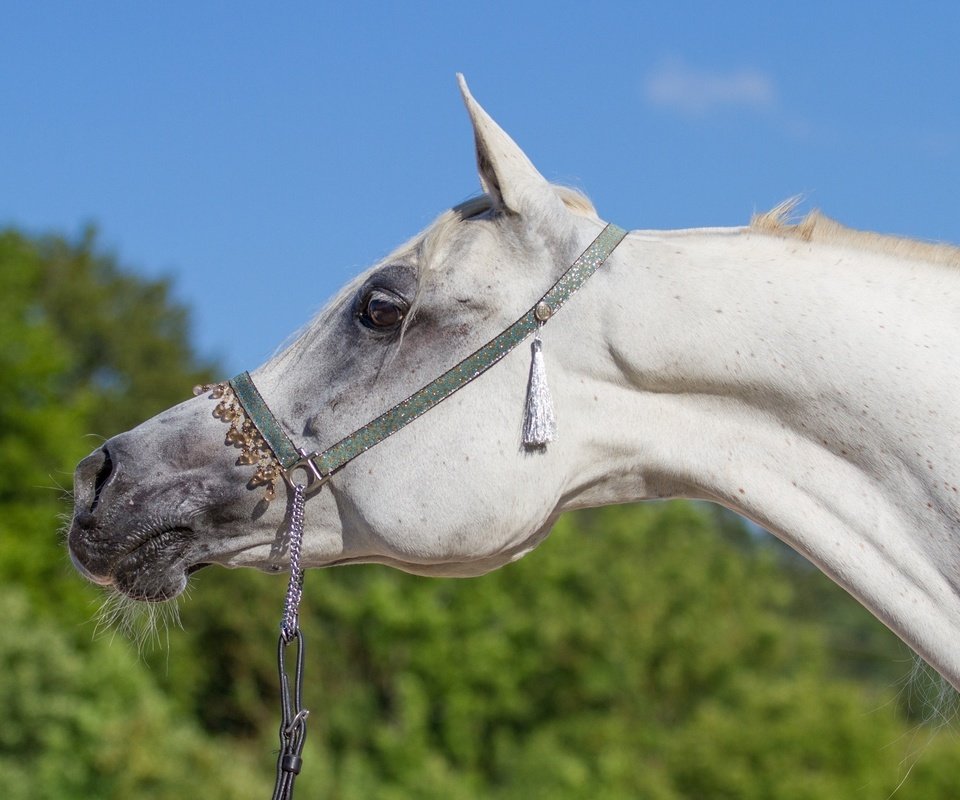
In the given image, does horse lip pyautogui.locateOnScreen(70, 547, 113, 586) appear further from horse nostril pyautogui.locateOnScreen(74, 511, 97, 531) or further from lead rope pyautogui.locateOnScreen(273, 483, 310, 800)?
lead rope pyautogui.locateOnScreen(273, 483, 310, 800)

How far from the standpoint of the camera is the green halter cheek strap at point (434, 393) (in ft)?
9.82

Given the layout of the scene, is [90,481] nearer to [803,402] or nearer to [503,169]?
[503,169]

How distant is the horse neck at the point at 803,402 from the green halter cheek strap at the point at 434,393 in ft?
0.27

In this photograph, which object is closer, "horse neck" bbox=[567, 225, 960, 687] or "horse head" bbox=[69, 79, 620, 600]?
"horse neck" bbox=[567, 225, 960, 687]

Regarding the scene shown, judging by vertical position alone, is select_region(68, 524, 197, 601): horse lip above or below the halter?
below

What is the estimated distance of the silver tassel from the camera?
9.58 feet

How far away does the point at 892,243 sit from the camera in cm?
294

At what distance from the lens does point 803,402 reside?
280 cm

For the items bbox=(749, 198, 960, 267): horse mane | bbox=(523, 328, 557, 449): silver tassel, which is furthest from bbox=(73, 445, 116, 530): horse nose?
bbox=(749, 198, 960, 267): horse mane

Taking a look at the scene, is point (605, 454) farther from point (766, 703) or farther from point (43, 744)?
point (766, 703)

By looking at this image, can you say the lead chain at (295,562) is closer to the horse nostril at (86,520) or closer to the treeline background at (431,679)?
the horse nostril at (86,520)

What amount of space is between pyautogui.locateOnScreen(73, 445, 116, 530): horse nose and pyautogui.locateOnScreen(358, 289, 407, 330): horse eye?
2.68 feet

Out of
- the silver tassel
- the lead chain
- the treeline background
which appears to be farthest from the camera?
the treeline background

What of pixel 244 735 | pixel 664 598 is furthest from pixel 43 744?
pixel 664 598
